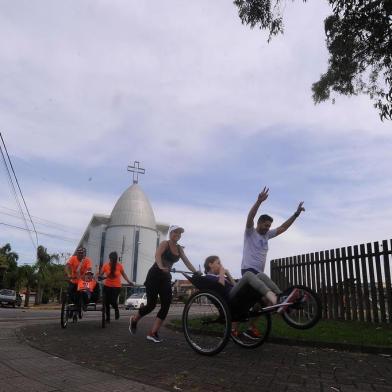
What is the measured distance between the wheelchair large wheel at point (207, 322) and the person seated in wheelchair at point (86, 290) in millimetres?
3874

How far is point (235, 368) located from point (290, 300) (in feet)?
3.51

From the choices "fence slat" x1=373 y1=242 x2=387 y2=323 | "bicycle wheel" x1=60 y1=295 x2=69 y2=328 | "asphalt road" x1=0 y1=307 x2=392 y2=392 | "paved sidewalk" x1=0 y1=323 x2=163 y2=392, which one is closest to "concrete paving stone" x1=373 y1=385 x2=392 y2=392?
"asphalt road" x1=0 y1=307 x2=392 y2=392

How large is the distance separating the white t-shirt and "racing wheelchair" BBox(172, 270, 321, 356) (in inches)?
25.8

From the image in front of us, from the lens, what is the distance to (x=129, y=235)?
81.6 meters

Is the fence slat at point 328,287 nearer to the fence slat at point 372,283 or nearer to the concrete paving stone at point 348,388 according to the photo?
the fence slat at point 372,283

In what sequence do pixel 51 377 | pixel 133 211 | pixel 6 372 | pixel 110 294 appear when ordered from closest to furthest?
pixel 51 377 < pixel 6 372 < pixel 110 294 < pixel 133 211

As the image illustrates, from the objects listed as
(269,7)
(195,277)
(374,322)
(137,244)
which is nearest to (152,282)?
(195,277)

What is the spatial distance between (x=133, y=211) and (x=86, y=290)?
75.7 meters

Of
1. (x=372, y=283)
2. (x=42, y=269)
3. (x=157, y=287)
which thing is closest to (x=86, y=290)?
(x=157, y=287)

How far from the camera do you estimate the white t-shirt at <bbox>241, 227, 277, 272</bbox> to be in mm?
5973

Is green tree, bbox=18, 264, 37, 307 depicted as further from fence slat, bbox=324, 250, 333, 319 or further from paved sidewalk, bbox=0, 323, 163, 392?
paved sidewalk, bbox=0, 323, 163, 392

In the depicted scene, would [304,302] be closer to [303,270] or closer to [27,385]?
[27,385]

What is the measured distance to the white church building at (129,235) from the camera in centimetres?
7962

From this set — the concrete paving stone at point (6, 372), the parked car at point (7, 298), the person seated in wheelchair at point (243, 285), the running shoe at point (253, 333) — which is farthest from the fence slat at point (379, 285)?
the parked car at point (7, 298)
